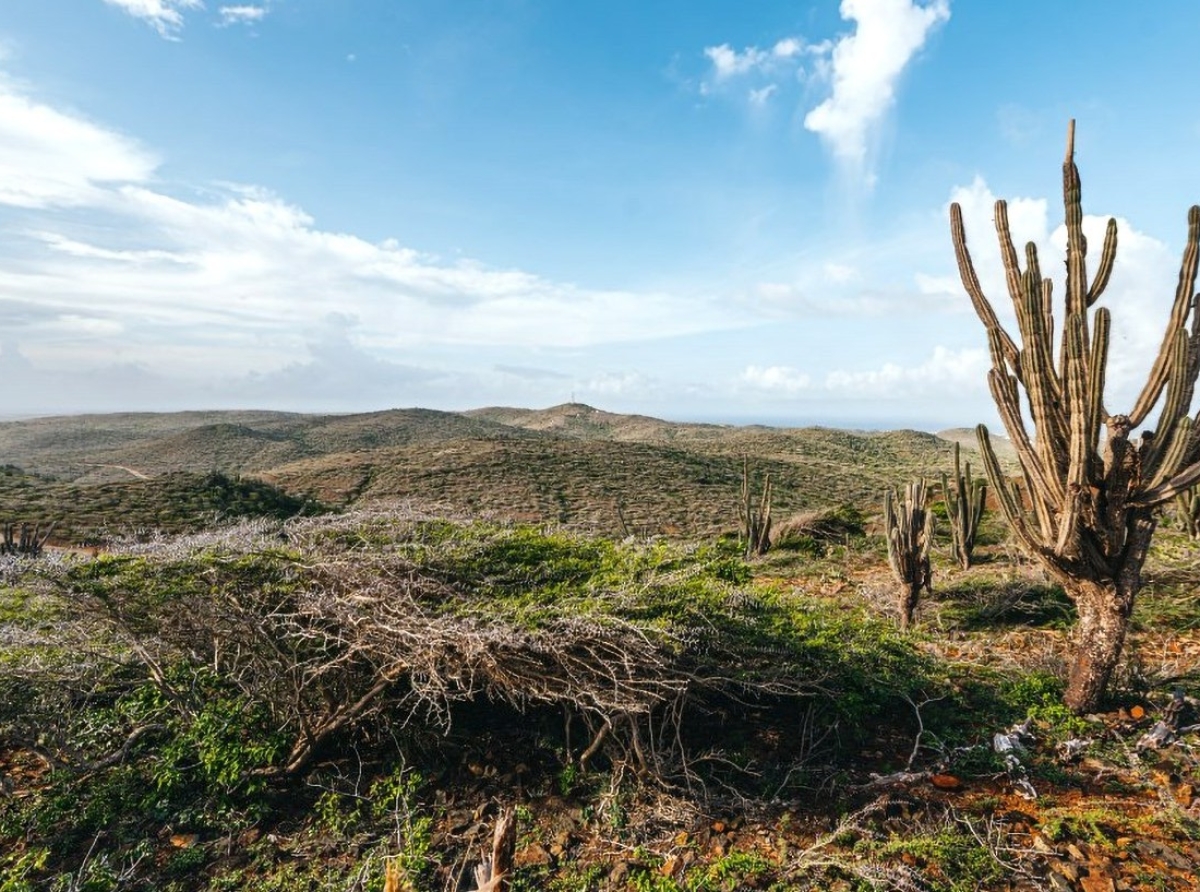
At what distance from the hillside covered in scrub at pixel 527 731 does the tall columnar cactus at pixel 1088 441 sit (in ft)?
3.14

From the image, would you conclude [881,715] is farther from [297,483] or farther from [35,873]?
[297,483]

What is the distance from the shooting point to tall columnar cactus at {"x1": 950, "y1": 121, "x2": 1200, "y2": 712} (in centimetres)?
450

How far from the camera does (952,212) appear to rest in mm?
5695

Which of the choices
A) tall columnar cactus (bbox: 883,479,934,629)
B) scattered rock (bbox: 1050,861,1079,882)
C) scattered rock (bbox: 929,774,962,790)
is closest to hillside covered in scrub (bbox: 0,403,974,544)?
tall columnar cactus (bbox: 883,479,934,629)

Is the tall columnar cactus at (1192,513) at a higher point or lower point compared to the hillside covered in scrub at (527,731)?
higher

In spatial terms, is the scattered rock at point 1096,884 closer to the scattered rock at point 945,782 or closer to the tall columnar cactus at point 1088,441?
the scattered rock at point 945,782

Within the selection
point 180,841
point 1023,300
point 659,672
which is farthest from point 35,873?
point 1023,300

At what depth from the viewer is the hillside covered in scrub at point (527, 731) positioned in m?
3.59

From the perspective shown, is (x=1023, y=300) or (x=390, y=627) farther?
(x=1023, y=300)

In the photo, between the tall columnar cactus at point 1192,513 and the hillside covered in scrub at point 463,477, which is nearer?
the tall columnar cactus at point 1192,513

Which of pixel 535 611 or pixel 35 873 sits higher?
pixel 535 611

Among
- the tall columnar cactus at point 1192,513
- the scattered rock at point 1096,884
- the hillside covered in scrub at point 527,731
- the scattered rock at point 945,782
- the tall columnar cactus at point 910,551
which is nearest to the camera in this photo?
the scattered rock at point 1096,884

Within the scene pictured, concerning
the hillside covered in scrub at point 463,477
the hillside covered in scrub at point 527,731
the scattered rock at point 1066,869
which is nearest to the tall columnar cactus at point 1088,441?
the hillside covered in scrub at point 527,731

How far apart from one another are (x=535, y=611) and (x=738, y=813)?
190 centimetres
